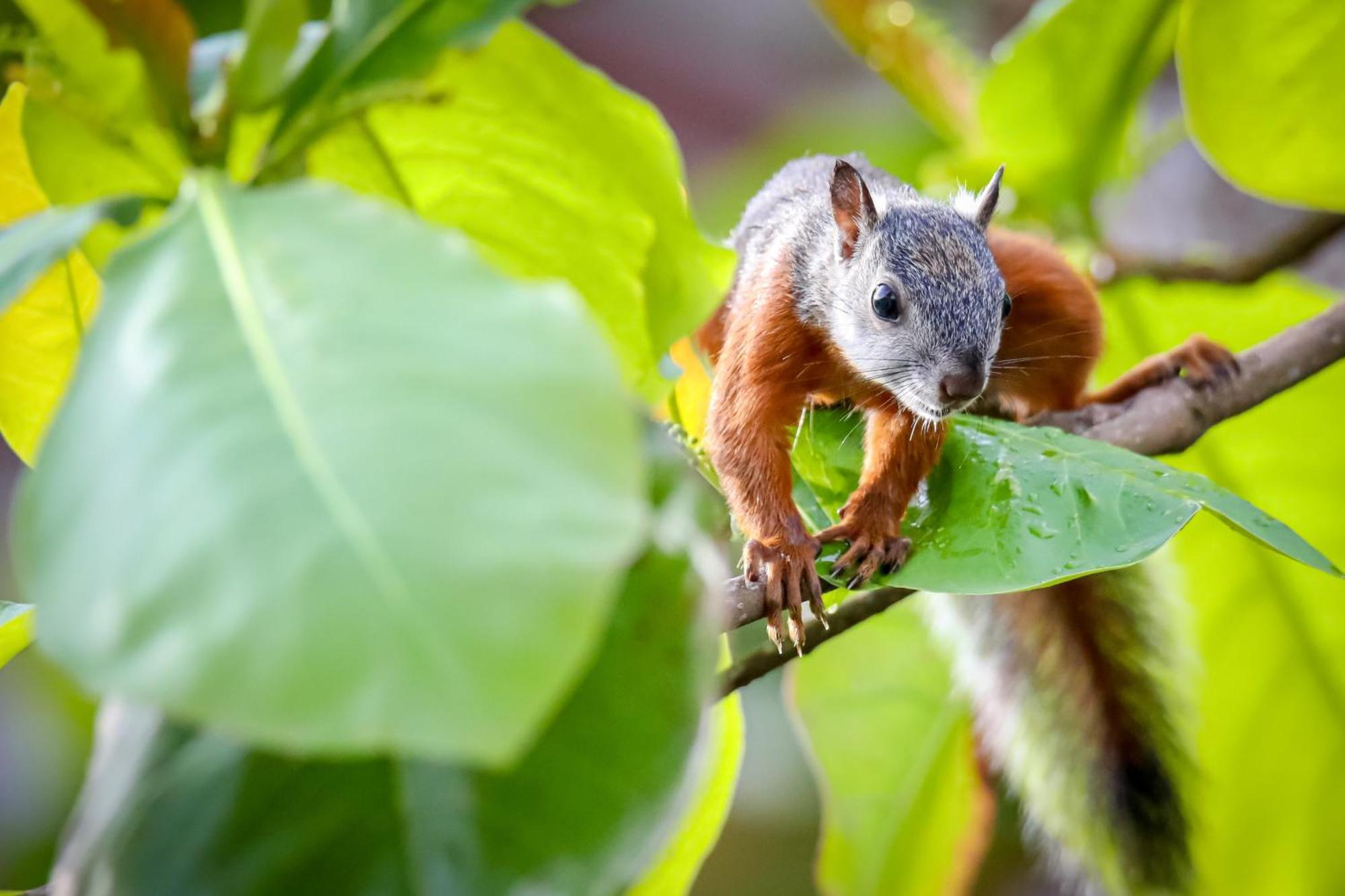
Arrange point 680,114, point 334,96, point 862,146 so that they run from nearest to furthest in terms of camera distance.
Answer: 1. point 334,96
2. point 862,146
3. point 680,114

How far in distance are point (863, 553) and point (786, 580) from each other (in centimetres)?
5

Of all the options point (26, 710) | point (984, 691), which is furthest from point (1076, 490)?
point (26, 710)

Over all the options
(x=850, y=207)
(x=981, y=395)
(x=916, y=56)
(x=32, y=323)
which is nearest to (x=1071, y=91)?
(x=916, y=56)

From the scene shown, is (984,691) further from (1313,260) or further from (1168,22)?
(1313,260)

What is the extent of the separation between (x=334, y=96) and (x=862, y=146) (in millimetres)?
1325

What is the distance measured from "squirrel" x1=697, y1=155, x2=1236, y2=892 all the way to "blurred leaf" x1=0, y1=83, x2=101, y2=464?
45 centimetres

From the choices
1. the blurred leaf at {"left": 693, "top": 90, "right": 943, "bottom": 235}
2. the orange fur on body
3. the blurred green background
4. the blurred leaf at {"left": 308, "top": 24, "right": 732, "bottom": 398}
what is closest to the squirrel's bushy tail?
the orange fur on body

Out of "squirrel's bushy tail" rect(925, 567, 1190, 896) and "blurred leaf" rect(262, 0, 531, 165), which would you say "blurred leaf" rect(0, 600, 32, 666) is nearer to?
"blurred leaf" rect(262, 0, 531, 165)

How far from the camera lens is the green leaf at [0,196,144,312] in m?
0.45

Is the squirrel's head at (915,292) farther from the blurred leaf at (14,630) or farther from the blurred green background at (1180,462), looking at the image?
the blurred leaf at (14,630)

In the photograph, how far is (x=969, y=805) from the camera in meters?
1.13

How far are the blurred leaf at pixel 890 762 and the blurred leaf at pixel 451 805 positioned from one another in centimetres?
67

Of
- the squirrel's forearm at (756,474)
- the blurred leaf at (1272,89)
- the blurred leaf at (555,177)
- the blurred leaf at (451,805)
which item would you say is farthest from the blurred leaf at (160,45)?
the blurred leaf at (1272,89)

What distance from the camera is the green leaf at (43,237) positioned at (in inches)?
17.7
